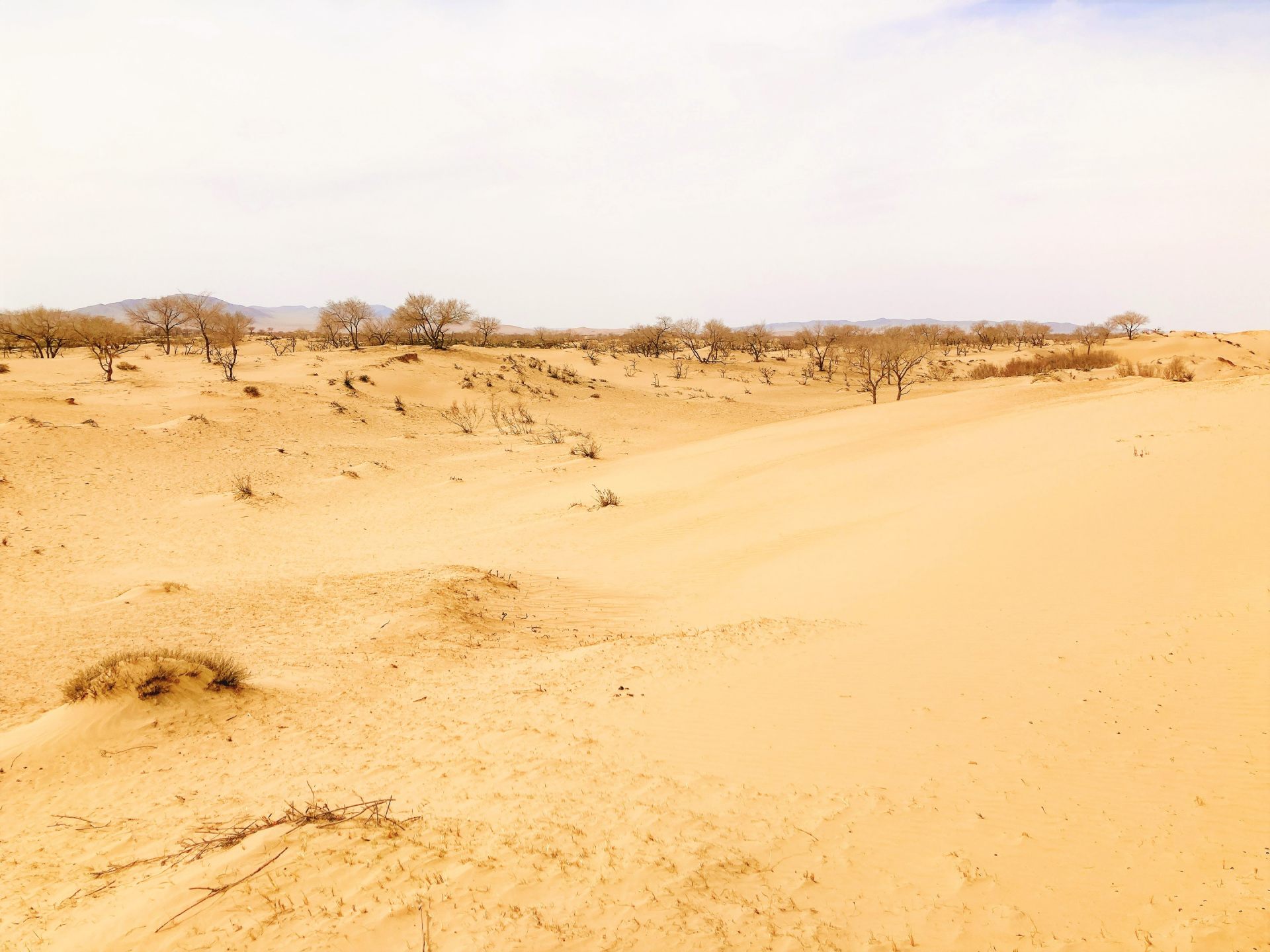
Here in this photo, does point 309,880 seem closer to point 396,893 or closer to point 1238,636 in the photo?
point 396,893

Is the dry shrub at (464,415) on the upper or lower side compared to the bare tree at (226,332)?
lower

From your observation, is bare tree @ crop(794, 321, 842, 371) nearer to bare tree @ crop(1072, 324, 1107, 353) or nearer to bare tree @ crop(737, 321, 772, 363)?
bare tree @ crop(737, 321, 772, 363)

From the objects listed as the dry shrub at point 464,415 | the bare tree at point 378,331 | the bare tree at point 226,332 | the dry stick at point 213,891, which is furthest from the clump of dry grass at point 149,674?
the bare tree at point 378,331

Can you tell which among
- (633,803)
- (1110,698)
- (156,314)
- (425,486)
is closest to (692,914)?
(633,803)

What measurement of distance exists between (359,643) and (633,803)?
4.29 m

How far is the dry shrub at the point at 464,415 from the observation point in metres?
28.0

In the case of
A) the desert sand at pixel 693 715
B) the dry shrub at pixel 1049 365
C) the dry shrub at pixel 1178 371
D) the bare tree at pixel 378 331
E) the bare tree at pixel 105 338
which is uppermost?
the bare tree at pixel 378 331

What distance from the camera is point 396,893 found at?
3049 millimetres

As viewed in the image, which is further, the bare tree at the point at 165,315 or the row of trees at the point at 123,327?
the bare tree at the point at 165,315

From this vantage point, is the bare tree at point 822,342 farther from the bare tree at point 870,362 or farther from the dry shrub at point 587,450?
the dry shrub at point 587,450

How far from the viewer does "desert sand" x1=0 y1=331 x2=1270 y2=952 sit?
3074 mm

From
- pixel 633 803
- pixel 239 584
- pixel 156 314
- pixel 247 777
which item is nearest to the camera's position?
pixel 633 803

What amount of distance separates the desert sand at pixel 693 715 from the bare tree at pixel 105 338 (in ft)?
65.3

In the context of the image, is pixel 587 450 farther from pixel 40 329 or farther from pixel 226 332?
pixel 40 329
